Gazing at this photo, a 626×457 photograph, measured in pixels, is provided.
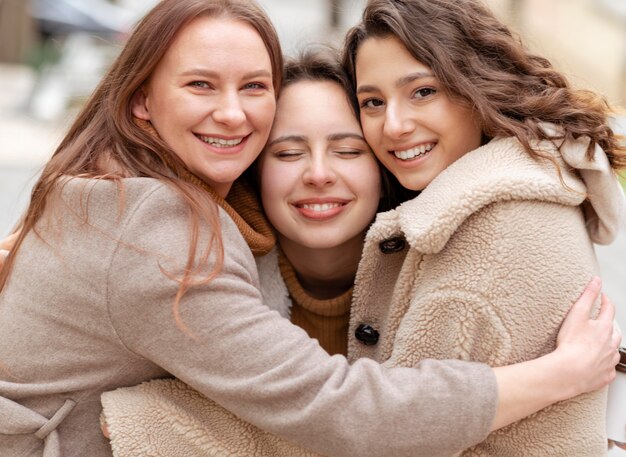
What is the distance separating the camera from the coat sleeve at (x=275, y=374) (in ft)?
6.26

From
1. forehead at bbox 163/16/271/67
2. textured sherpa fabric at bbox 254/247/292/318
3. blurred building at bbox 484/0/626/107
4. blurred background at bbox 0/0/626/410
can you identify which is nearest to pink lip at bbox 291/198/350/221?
textured sherpa fabric at bbox 254/247/292/318

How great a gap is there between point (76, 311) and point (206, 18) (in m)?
0.89

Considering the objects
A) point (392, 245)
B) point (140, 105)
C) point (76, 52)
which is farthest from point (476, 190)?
point (76, 52)

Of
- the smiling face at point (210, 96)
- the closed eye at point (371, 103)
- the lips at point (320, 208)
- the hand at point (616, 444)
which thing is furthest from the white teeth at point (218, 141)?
the hand at point (616, 444)

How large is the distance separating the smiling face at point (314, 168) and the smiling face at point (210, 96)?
0.18m

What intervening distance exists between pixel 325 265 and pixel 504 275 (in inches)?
34.5

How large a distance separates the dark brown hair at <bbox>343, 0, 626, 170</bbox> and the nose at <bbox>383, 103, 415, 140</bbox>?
142 millimetres

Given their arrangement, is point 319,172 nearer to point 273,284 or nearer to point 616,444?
point 273,284

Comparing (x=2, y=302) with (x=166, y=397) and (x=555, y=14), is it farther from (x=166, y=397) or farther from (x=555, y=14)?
(x=555, y=14)

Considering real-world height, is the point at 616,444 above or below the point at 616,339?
below

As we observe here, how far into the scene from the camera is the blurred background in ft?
22.5

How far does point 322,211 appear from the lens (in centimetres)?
253

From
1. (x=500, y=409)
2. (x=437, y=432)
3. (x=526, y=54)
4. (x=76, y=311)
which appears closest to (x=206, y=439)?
(x=76, y=311)

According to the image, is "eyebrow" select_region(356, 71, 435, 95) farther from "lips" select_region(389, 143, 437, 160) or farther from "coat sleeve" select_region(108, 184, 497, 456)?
"coat sleeve" select_region(108, 184, 497, 456)
